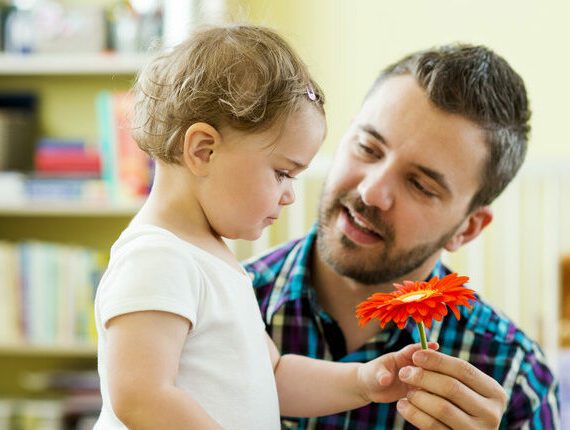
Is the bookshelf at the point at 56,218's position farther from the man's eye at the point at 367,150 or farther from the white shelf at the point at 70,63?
the man's eye at the point at 367,150

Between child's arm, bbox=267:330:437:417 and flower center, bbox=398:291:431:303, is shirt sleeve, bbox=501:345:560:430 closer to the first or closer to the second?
child's arm, bbox=267:330:437:417

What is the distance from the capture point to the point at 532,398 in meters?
1.42

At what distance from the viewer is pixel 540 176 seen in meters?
2.68

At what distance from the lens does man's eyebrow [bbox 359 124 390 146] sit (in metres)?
1.39

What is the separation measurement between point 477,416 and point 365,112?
0.58 metres

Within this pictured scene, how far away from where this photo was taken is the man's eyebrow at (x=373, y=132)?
54.6 inches

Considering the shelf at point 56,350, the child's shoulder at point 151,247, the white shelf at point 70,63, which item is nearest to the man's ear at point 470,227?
the child's shoulder at point 151,247

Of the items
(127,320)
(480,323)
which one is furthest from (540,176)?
(127,320)

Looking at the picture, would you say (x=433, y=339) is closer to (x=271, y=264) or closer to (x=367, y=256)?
(x=367, y=256)

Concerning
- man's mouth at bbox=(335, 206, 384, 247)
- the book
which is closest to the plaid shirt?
man's mouth at bbox=(335, 206, 384, 247)

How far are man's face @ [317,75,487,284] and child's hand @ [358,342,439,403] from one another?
1.07ft

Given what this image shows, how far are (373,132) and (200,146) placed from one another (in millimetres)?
503

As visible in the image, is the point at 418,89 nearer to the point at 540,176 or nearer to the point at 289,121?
the point at 289,121

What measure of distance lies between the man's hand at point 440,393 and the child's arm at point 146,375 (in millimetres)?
256
